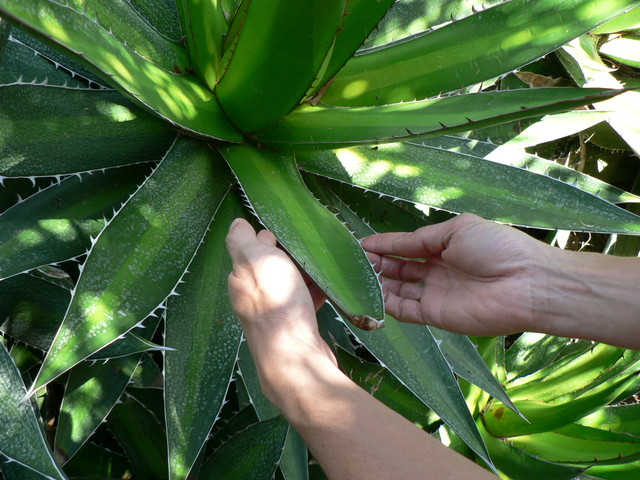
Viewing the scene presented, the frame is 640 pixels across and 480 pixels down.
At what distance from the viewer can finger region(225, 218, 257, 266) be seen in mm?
865

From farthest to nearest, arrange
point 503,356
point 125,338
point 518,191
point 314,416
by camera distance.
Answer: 1. point 503,356
2. point 518,191
3. point 125,338
4. point 314,416

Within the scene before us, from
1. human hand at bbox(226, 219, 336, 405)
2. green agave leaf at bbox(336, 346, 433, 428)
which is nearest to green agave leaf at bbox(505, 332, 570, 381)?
green agave leaf at bbox(336, 346, 433, 428)

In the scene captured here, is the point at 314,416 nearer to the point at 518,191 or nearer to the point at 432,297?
the point at 432,297

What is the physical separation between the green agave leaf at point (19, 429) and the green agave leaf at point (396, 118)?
20.1 inches

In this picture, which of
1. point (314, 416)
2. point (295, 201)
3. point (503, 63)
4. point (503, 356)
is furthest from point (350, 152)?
→ point (503, 356)

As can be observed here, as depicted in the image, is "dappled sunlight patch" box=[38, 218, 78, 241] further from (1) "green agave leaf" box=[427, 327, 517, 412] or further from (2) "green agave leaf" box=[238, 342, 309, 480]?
(1) "green agave leaf" box=[427, 327, 517, 412]

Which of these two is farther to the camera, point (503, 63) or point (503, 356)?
point (503, 356)

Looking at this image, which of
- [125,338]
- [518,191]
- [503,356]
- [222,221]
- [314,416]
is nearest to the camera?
[314,416]

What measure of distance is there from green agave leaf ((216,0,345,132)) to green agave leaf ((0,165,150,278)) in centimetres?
21

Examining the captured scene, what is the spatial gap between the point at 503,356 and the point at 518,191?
0.50 metres

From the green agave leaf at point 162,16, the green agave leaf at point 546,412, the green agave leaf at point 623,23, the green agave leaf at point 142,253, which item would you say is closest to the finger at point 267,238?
the green agave leaf at point 142,253

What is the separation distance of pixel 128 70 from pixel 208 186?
225 mm

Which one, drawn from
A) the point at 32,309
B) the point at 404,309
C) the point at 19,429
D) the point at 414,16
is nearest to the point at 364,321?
the point at 404,309

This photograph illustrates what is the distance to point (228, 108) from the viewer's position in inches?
41.3
